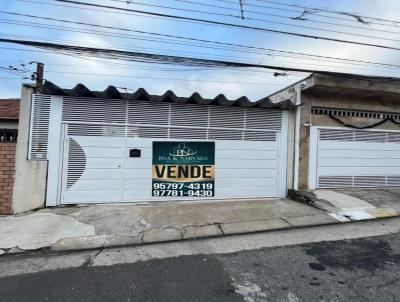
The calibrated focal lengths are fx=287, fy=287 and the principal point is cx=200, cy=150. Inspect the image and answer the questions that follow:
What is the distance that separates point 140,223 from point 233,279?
2905mm

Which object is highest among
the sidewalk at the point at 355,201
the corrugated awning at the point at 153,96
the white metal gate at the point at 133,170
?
the corrugated awning at the point at 153,96

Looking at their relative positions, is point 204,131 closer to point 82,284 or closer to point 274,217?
point 274,217

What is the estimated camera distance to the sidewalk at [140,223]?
5055 mm

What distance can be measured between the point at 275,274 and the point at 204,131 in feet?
15.8

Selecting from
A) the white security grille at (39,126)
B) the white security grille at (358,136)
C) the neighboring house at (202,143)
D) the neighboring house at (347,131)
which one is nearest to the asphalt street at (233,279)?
the neighboring house at (202,143)

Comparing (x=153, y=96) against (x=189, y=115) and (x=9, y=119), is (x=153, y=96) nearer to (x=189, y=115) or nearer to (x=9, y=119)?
(x=189, y=115)

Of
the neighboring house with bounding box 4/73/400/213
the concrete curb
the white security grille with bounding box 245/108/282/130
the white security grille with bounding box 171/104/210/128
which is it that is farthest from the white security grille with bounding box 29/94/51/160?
the white security grille with bounding box 245/108/282/130

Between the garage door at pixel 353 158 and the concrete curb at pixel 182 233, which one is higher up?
the garage door at pixel 353 158

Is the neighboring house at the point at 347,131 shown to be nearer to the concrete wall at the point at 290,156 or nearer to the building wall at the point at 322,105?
the building wall at the point at 322,105

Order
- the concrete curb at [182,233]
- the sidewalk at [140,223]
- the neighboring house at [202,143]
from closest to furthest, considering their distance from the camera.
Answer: the concrete curb at [182,233], the sidewalk at [140,223], the neighboring house at [202,143]

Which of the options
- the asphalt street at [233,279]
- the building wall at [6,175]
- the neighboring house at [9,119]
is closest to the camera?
the asphalt street at [233,279]

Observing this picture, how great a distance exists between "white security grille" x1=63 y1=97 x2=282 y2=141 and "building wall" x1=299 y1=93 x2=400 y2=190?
0.82 m

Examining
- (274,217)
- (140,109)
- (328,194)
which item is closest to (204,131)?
(140,109)

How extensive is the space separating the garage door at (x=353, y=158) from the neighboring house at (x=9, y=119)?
846 cm
